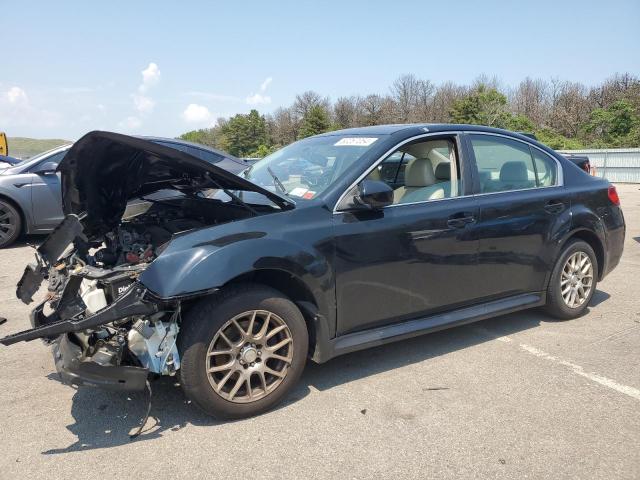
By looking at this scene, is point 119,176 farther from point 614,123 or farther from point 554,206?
point 614,123

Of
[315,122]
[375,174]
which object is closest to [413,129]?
[375,174]

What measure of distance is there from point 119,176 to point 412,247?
86.3 inches

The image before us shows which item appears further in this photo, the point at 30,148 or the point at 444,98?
the point at 444,98

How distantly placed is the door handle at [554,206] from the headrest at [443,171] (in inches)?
39.9

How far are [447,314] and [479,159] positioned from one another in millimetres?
1273

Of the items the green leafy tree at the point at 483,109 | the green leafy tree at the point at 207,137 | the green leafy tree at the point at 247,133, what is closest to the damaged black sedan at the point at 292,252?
the green leafy tree at the point at 483,109

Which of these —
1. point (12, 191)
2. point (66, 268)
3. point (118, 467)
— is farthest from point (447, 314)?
point (12, 191)

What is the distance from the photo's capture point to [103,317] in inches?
110

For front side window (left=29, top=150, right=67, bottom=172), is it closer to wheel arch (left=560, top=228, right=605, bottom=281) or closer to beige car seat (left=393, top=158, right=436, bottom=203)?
beige car seat (left=393, top=158, right=436, bottom=203)

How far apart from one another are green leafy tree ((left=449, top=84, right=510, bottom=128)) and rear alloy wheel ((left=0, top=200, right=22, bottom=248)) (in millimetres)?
37668

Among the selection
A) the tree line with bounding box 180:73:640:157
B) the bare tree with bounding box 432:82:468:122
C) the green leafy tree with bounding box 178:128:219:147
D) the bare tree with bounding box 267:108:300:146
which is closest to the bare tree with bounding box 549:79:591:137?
the tree line with bounding box 180:73:640:157

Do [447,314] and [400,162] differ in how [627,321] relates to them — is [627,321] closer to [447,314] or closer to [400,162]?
[447,314]

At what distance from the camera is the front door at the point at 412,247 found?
135 inches

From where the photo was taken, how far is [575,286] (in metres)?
4.79
